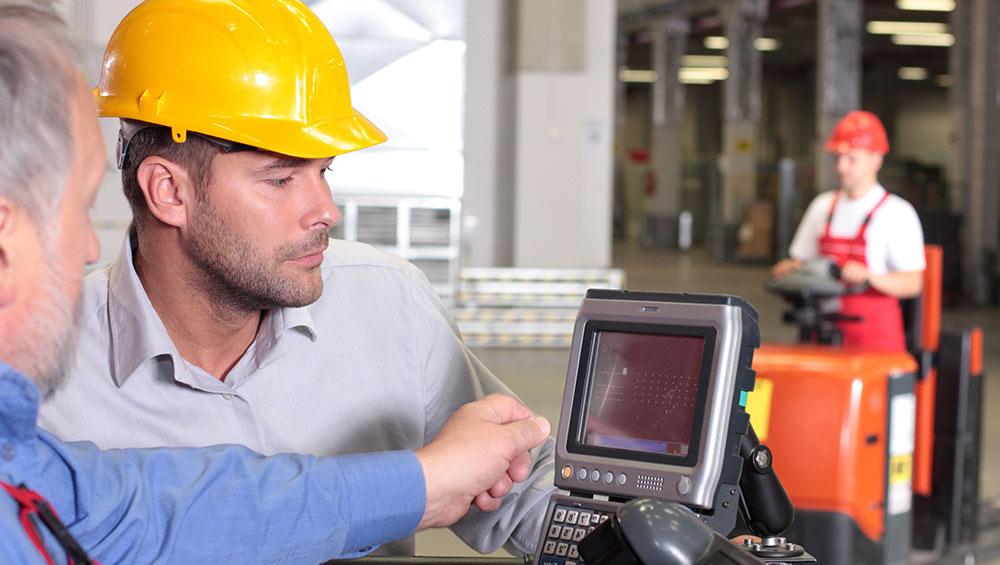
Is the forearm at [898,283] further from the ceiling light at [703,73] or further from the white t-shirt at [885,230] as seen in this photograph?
the ceiling light at [703,73]

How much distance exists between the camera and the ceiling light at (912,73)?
106 ft

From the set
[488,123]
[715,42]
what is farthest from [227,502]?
[715,42]

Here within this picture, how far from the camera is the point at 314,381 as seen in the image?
1935 mm

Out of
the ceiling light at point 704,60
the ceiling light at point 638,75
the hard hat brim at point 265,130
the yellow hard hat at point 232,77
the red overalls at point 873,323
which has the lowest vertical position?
the red overalls at point 873,323

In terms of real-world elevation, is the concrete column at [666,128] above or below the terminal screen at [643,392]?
above

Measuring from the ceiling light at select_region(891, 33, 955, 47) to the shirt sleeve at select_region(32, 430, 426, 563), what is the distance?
26.6 m

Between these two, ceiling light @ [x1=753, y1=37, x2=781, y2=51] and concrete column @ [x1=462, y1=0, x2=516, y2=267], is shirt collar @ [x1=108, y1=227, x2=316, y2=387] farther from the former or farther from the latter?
ceiling light @ [x1=753, y1=37, x2=781, y2=51]

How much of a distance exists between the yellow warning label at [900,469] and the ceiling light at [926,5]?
1706cm

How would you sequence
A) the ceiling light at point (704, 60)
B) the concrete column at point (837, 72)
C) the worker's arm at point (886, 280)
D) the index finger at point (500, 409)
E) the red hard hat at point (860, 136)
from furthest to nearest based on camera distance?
the ceiling light at point (704, 60)
the concrete column at point (837, 72)
the red hard hat at point (860, 136)
the worker's arm at point (886, 280)
the index finger at point (500, 409)

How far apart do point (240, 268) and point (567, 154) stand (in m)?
11.0

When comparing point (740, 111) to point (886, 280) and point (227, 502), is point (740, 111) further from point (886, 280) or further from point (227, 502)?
point (227, 502)

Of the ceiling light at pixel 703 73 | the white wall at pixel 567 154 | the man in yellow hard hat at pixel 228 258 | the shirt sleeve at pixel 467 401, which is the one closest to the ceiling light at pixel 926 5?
the white wall at pixel 567 154

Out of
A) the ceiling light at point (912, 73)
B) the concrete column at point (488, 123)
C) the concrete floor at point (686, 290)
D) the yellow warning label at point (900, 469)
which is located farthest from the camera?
the ceiling light at point (912, 73)

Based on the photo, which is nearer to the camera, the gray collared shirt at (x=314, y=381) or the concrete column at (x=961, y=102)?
the gray collared shirt at (x=314, y=381)
